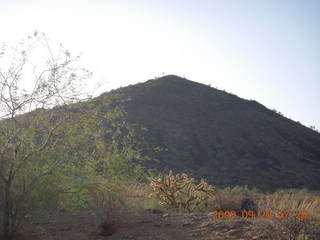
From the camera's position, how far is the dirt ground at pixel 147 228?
6.35m

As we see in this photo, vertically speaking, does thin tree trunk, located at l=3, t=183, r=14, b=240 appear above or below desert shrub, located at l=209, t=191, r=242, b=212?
above

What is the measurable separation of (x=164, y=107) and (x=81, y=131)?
30.5m

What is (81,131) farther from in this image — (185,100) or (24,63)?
(185,100)

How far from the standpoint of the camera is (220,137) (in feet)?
109

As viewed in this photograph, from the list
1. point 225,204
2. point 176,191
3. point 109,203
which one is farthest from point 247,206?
point 109,203

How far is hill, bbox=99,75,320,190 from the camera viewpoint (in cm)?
2719

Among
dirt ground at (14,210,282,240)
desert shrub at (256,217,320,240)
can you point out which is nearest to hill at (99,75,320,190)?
dirt ground at (14,210,282,240)

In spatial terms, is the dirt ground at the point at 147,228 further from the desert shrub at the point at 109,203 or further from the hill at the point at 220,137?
the hill at the point at 220,137

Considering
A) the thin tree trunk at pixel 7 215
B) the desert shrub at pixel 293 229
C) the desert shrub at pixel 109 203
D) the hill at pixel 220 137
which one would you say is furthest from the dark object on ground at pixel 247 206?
the hill at pixel 220 137

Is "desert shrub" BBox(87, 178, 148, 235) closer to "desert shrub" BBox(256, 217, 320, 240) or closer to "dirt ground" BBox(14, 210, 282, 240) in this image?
"dirt ground" BBox(14, 210, 282, 240)

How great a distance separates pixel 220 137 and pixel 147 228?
26.8 m

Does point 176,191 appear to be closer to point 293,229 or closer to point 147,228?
point 147,228

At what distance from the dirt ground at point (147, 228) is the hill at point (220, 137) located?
1705 centimetres

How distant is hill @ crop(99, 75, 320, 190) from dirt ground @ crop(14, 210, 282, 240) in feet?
55.9
